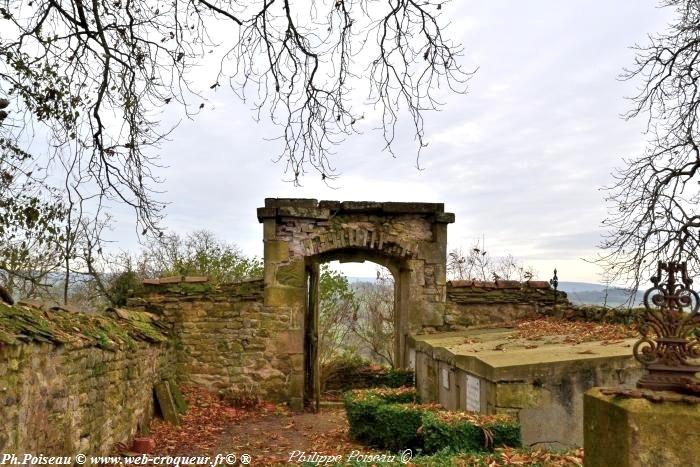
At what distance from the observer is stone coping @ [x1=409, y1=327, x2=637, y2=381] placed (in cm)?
596


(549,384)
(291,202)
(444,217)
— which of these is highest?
(291,202)

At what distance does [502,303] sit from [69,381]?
8119 mm

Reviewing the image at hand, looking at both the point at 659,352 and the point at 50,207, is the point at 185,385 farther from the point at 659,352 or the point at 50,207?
the point at 659,352

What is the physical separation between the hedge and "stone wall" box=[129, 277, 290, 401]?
8.00 ft

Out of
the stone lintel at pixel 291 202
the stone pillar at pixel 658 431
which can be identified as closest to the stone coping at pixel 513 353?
the stone lintel at pixel 291 202

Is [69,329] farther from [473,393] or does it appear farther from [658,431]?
[658,431]

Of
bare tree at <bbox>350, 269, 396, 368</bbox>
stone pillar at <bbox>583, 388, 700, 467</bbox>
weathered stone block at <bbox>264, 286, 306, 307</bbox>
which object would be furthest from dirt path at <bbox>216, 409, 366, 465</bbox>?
bare tree at <bbox>350, 269, 396, 368</bbox>

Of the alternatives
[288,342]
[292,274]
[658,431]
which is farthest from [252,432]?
[658,431]

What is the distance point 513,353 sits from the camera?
22.6 ft

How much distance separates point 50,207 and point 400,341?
24.1 feet

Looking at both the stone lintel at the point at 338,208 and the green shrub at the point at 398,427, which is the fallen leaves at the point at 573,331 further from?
the stone lintel at the point at 338,208

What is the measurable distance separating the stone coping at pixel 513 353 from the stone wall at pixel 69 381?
147 inches

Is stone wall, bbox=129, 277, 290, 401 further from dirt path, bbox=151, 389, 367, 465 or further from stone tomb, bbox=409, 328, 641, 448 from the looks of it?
stone tomb, bbox=409, 328, 641, 448

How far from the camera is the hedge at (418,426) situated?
553 cm
